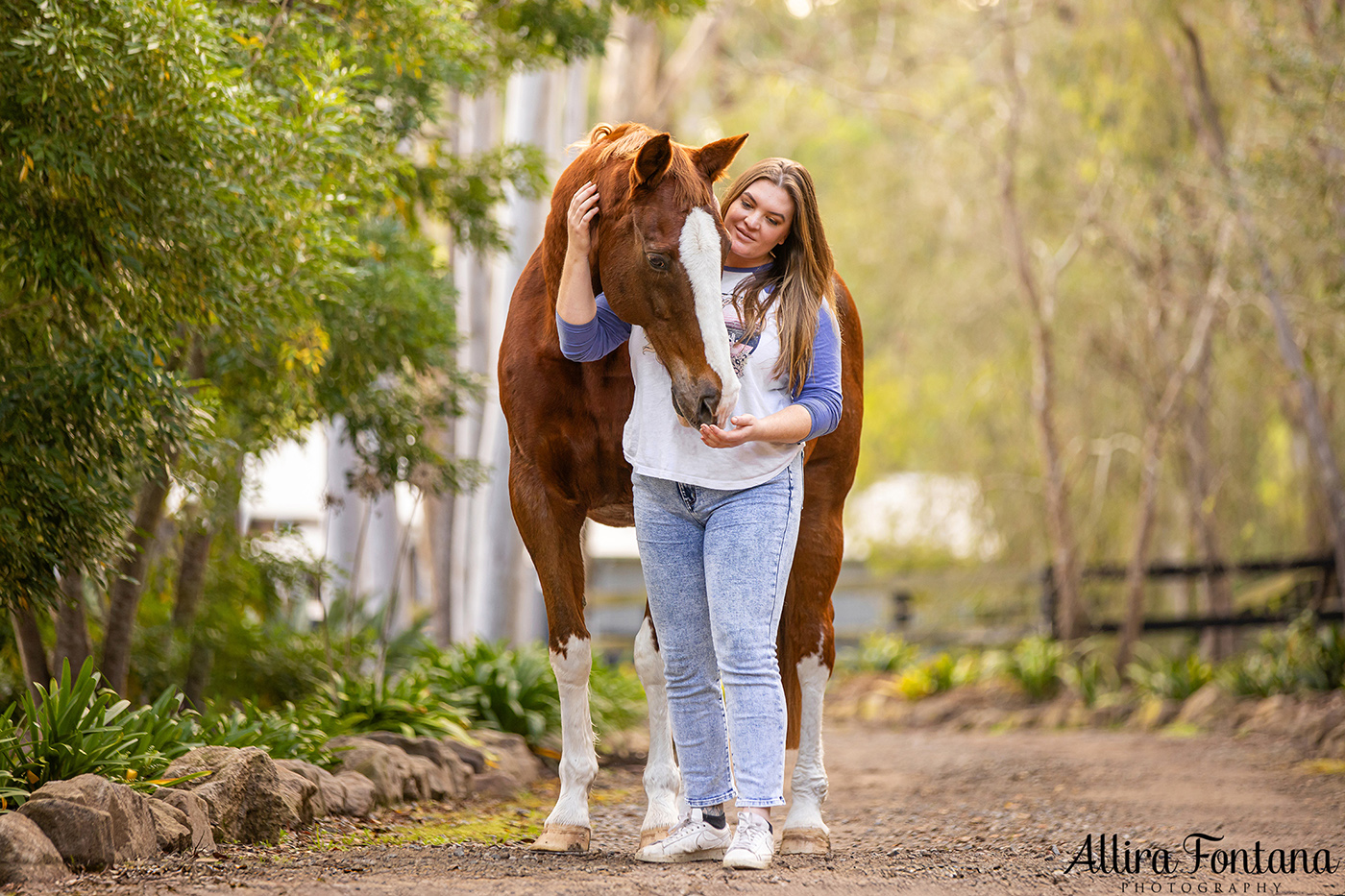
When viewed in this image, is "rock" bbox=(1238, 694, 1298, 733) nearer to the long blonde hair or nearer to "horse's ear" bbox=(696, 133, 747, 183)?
the long blonde hair

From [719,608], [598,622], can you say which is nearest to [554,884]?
[719,608]

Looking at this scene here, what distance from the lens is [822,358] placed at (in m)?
3.15

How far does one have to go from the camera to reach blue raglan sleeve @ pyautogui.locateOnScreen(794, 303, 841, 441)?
3.04 m

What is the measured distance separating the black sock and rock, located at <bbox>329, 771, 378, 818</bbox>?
1.64 metres

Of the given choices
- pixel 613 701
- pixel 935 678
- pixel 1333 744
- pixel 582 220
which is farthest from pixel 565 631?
pixel 935 678

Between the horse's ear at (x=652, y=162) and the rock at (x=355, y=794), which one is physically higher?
the horse's ear at (x=652, y=162)

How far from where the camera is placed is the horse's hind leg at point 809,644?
3.49 m

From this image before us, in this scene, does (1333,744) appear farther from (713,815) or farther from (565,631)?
(565,631)

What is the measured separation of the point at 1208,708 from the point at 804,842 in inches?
293

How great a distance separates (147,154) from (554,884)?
2604mm

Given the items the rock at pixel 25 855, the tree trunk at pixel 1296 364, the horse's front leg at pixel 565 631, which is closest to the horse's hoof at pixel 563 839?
the horse's front leg at pixel 565 631

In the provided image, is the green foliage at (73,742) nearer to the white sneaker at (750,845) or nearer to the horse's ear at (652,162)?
the white sneaker at (750,845)

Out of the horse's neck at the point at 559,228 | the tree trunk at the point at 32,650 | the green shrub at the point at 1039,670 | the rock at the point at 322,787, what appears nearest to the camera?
the horse's neck at the point at 559,228

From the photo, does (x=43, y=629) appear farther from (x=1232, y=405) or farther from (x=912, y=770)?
(x=1232, y=405)
